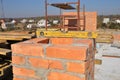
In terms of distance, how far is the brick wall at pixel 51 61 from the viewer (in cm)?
120

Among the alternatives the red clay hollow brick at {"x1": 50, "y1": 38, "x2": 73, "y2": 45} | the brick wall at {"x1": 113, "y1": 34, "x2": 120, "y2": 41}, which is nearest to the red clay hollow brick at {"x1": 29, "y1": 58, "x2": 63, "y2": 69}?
the red clay hollow brick at {"x1": 50, "y1": 38, "x2": 73, "y2": 45}

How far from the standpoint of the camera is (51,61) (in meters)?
1.28

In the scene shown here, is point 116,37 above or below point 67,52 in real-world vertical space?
below

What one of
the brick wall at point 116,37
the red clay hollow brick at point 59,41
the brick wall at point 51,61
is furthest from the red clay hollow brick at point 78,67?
the brick wall at point 116,37

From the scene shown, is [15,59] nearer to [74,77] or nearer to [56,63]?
[56,63]

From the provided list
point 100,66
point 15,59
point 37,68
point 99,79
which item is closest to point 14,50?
point 15,59

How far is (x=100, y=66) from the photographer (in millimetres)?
5020

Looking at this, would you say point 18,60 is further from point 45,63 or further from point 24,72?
point 45,63

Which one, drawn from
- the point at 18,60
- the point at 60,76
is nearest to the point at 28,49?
the point at 18,60

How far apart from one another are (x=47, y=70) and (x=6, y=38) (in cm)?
236

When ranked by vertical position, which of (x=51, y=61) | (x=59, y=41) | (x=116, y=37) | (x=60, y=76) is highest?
(x=59, y=41)

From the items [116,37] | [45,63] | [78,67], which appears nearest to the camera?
[78,67]

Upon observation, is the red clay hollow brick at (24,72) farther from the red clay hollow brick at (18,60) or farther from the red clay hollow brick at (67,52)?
the red clay hollow brick at (67,52)

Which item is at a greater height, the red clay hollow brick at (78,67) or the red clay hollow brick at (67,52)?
the red clay hollow brick at (67,52)
